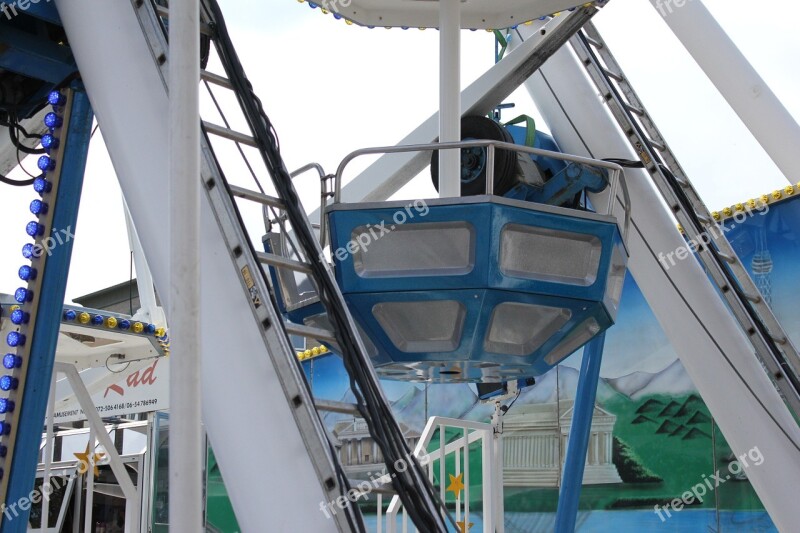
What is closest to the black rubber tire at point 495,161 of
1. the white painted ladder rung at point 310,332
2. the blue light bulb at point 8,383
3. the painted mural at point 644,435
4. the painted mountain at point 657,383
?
the painted mural at point 644,435

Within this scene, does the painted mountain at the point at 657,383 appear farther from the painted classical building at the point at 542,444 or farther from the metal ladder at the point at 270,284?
the metal ladder at the point at 270,284

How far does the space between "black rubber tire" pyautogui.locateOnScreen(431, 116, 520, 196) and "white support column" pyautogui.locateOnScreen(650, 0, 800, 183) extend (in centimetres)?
172

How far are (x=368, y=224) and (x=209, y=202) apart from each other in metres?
1.85

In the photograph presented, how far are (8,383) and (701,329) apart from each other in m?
4.55

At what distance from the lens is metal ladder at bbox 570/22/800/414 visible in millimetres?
6832

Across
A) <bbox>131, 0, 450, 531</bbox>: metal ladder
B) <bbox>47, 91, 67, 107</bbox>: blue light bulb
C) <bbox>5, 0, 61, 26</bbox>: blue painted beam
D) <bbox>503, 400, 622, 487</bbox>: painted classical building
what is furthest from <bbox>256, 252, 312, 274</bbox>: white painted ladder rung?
<bbox>503, 400, 622, 487</bbox>: painted classical building

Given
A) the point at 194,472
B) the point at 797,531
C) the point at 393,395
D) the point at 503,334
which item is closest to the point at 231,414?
the point at 194,472

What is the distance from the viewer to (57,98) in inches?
227

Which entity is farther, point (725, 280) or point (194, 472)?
point (725, 280)

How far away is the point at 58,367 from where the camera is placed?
9.03 metres

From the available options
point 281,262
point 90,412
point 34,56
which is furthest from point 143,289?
point 281,262

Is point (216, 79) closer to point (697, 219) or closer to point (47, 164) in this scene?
point (47, 164)

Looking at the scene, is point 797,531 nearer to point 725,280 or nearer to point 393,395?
point 725,280

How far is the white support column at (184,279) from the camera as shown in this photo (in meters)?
2.71
